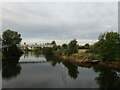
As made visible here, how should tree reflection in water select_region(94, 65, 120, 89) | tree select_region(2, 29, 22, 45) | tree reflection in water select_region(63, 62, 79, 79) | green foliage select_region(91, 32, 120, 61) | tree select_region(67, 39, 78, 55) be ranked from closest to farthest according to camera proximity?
tree reflection in water select_region(94, 65, 120, 89), tree reflection in water select_region(63, 62, 79, 79), green foliage select_region(91, 32, 120, 61), tree select_region(67, 39, 78, 55), tree select_region(2, 29, 22, 45)

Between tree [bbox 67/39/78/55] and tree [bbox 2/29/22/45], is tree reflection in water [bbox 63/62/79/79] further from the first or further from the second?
tree [bbox 2/29/22/45]

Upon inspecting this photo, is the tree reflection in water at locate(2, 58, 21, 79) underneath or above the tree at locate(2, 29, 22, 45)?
underneath

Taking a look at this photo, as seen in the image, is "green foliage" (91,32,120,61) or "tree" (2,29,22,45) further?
"tree" (2,29,22,45)

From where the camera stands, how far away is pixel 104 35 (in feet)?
87.9

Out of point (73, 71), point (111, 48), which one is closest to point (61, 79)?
point (73, 71)

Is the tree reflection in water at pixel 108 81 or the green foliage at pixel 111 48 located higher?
the green foliage at pixel 111 48

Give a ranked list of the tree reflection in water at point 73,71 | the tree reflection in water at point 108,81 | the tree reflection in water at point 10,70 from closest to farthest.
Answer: the tree reflection in water at point 108,81 < the tree reflection in water at point 10,70 < the tree reflection in water at point 73,71

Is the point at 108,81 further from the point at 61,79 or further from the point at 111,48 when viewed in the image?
the point at 111,48

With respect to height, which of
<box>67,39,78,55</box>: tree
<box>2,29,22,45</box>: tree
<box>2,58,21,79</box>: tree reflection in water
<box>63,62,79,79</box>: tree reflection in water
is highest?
<box>2,29,22,45</box>: tree

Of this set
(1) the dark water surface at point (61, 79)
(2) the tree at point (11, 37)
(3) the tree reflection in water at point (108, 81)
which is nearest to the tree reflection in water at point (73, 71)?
(1) the dark water surface at point (61, 79)

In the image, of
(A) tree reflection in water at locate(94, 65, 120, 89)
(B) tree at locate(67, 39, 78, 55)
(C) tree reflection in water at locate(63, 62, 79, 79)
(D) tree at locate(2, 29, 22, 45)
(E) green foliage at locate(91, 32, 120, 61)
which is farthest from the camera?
(D) tree at locate(2, 29, 22, 45)

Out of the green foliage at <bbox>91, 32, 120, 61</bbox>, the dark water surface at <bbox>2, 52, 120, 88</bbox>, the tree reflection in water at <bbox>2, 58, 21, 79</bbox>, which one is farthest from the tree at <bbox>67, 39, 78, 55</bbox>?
the dark water surface at <bbox>2, 52, 120, 88</bbox>

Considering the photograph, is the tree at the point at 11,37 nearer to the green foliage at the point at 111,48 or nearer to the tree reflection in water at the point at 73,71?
the tree reflection in water at the point at 73,71

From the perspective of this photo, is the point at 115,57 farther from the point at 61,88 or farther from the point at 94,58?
the point at 61,88
